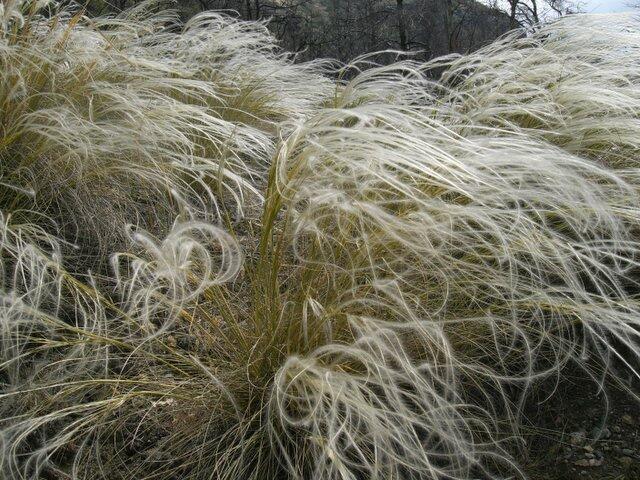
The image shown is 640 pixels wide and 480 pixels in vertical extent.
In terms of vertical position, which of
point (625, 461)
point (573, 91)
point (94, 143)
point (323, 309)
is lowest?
point (625, 461)

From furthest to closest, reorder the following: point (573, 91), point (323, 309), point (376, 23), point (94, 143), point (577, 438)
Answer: point (376, 23) → point (573, 91) → point (94, 143) → point (577, 438) → point (323, 309)

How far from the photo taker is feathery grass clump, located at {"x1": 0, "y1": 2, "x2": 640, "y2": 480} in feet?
4.23

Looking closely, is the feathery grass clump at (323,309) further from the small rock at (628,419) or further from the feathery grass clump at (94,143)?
the small rock at (628,419)

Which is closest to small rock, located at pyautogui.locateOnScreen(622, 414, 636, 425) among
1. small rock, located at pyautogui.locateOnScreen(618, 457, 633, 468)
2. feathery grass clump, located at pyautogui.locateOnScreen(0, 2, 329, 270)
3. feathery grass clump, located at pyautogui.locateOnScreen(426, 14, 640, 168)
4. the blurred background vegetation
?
small rock, located at pyautogui.locateOnScreen(618, 457, 633, 468)

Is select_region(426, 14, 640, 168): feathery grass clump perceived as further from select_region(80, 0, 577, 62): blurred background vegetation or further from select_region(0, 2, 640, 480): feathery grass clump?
select_region(80, 0, 577, 62): blurred background vegetation

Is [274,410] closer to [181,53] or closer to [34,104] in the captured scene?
[34,104]

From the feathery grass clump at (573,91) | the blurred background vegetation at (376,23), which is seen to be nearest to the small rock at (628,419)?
the feathery grass clump at (573,91)

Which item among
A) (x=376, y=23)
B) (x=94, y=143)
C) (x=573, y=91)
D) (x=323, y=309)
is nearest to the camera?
(x=323, y=309)

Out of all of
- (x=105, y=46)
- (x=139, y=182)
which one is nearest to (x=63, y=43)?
(x=105, y=46)

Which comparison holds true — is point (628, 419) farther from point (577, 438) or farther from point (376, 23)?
point (376, 23)

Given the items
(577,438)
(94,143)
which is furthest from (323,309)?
(94,143)

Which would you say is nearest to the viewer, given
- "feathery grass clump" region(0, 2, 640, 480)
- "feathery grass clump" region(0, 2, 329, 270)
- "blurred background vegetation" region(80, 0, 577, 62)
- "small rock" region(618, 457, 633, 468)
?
"feathery grass clump" region(0, 2, 640, 480)

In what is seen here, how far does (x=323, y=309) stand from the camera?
136 centimetres

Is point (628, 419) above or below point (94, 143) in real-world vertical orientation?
below
